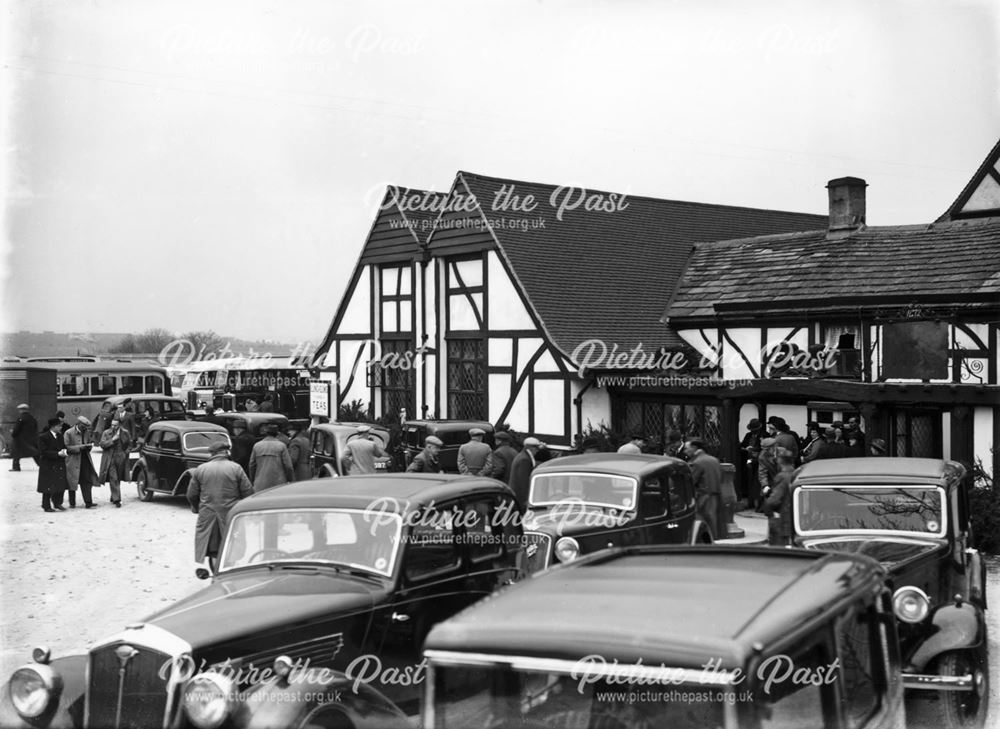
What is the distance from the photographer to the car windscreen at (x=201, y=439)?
17.0 metres

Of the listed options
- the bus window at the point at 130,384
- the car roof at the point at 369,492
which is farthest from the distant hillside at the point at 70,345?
the car roof at the point at 369,492

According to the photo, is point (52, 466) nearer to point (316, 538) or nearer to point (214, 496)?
point (214, 496)

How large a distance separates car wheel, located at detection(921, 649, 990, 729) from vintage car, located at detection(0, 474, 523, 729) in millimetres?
3063

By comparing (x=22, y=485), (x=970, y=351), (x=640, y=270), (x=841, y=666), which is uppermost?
(x=640, y=270)

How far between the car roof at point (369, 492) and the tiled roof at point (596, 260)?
12.4m

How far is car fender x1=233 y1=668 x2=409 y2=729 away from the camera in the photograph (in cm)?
462

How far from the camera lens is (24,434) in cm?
2036

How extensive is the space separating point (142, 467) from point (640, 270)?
12085 mm

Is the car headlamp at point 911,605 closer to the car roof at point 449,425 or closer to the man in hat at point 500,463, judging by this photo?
the man in hat at point 500,463

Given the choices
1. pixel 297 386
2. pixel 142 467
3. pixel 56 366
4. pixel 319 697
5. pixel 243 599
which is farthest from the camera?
pixel 297 386

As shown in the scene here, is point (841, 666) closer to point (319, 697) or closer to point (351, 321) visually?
point (319, 697)

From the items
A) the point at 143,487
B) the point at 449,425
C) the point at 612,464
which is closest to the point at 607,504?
the point at 612,464

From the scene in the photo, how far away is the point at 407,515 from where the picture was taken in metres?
6.27

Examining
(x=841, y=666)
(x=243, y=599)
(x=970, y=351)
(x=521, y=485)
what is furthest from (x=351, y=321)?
(x=841, y=666)
